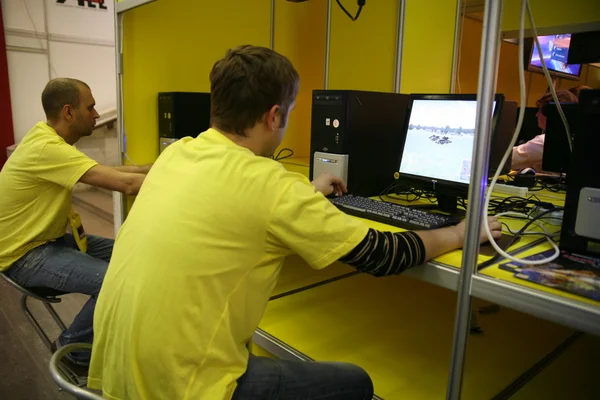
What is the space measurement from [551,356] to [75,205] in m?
5.32

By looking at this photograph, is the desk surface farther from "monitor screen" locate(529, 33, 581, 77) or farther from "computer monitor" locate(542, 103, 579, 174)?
"monitor screen" locate(529, 33, 581, 77)

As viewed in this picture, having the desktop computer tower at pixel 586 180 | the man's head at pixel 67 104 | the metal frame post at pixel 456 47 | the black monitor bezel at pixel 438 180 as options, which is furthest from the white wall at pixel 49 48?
the desktop computer tower at pixel 586 180

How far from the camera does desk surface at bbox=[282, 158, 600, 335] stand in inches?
33.1

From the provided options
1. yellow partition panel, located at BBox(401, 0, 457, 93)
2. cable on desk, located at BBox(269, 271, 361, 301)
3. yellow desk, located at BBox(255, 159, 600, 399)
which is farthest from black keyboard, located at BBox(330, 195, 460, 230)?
yellow partition panel, located at BBox(401, 0, 457, 93)

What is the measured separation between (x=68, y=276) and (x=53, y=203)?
0.36 metres

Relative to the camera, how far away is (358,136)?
1707mm

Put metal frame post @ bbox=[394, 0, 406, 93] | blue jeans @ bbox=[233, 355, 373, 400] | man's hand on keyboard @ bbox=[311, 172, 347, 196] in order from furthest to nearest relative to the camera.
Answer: metal frame post @ bbox=[394, 0, 406, 93] → man's hand on keyboard @ bbox=[311, 172, 347, 196] → blue jeans @ bbox=[233, 355, 373, 400]

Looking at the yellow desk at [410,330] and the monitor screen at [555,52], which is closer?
A: the yellow desk at [410,330]

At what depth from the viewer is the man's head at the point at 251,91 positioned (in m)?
1.09

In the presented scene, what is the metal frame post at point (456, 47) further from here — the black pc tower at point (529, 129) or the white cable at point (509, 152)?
the white cable at point (509, 152)

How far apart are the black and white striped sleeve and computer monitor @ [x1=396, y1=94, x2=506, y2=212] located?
44 centimetres

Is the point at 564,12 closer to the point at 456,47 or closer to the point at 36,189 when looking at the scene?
the point at 456,47

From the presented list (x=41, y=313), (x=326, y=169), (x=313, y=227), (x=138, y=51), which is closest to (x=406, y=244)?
(x=313, y=227)

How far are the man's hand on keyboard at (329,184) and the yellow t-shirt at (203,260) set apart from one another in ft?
1.89
